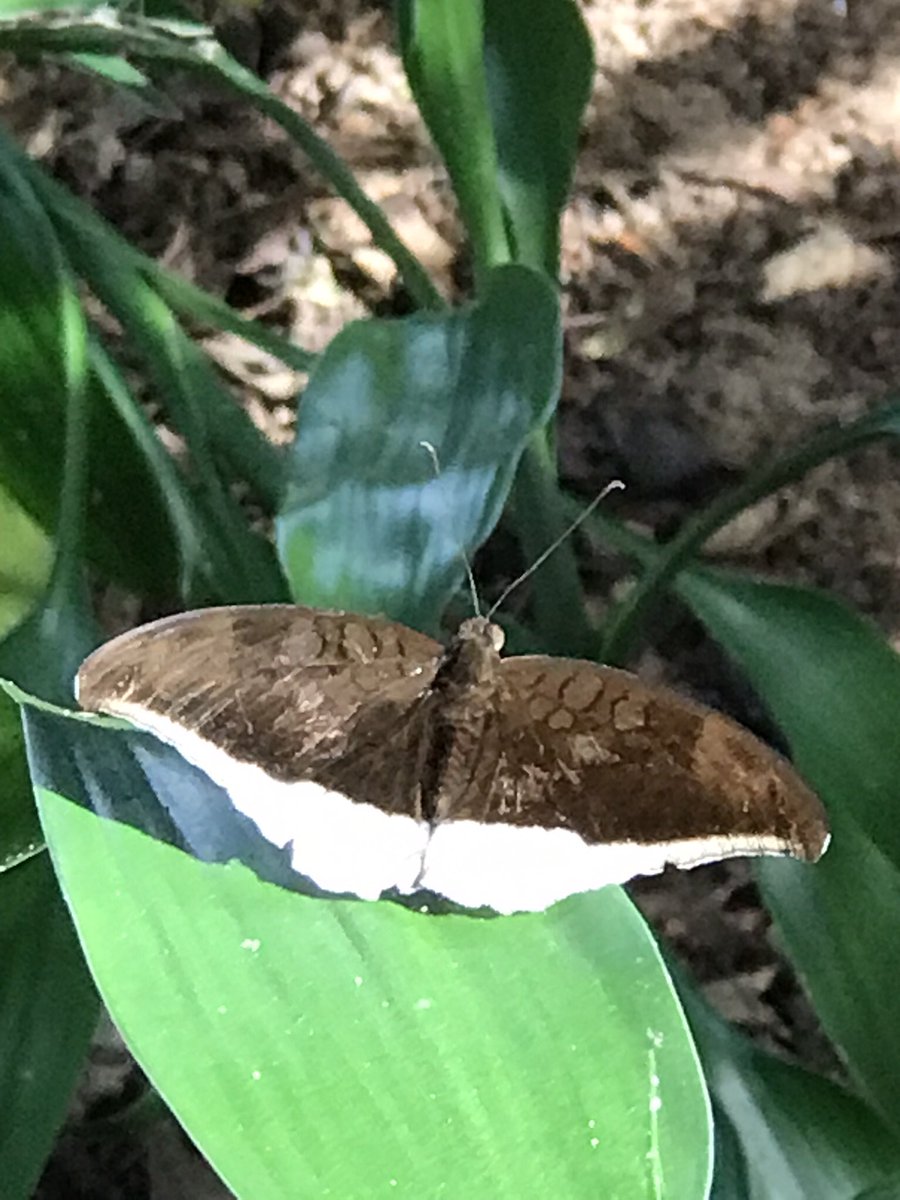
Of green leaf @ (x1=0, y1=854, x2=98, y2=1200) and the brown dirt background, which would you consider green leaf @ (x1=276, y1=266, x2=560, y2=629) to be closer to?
green leaf @ (x1=0, y1=854, x2=98, y2=1200)

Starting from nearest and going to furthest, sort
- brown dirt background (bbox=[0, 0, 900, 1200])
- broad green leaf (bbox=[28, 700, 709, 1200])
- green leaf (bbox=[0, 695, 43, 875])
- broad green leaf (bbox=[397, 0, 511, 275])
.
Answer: broad green leaf (bbox=[28, 700, 709, 1200]) → green leaf (bbox=[0, 695, 43, 875]) → broad green leaf (bbox=[397, 0, 511, 275]) → brown dirt background (bbox=[0, 0, 900, 1200])

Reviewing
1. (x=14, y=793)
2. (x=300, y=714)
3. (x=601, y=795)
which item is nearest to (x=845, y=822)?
(x=601, y=795)

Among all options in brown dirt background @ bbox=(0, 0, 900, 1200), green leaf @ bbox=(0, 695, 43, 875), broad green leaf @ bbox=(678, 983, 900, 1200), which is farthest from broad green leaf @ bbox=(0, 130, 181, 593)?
broad green leaf @ bbox=(678, 983, 900, 1200)

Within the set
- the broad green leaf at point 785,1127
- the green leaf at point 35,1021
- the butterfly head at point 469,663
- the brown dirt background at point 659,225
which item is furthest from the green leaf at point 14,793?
the brown dirt background at point 659,225

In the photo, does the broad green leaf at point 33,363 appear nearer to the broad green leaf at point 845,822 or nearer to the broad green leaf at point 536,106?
the broad green leaf at point 536,106

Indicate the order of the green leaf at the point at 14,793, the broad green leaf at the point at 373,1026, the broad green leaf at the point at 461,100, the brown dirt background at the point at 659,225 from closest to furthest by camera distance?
1. the broad green leaf at the point at 373,1026
2. the green leaf at the point at 14,793
3. the broad green leaf at the point at 461,100
4. the brown dirt background at the point at 659,225

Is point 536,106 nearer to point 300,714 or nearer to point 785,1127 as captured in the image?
point 300,714

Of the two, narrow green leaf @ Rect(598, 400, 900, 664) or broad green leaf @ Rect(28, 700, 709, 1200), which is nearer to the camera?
broad green leaf @ Rect(28, 700, 709, 1200)

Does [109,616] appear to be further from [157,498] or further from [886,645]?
[886,645]
